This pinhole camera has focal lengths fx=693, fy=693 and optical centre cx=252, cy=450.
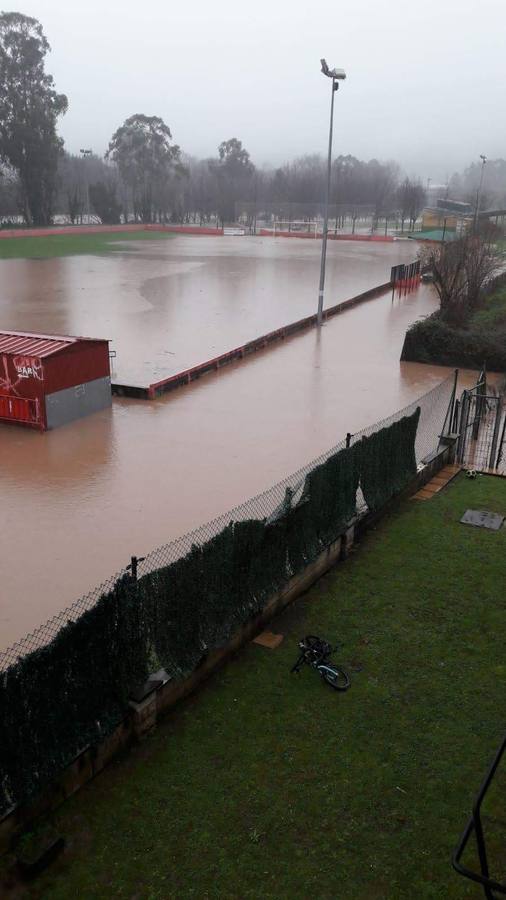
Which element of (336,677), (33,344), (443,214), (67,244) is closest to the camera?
(336,677)

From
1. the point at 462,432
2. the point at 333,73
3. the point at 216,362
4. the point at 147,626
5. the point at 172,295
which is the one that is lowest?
the point at 216,362

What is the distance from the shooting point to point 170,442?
49.0 feet

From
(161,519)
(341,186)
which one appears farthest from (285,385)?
(341,186)

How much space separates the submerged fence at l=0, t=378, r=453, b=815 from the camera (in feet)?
18.2

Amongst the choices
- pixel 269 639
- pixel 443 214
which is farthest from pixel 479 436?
pixel 443 214

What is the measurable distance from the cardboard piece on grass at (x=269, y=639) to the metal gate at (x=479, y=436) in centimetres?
687

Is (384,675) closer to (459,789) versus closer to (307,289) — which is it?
(459,789)

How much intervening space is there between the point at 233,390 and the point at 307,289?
20.9 m

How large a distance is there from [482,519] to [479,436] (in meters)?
5.07

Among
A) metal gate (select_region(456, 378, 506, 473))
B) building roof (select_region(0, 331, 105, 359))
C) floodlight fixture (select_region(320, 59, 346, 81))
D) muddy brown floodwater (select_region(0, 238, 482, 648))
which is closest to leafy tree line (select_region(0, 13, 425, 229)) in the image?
muddy brown floodwater (select_region(0, 238, 482, 648))

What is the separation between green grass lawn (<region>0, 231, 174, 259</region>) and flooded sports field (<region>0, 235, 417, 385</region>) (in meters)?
3.26

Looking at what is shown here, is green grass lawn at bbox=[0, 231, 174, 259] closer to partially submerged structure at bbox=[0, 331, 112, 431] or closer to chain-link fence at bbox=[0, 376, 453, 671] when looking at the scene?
partially submerged structure at bbox=[0, 331, 112, 431]

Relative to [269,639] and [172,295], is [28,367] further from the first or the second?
[172,295]

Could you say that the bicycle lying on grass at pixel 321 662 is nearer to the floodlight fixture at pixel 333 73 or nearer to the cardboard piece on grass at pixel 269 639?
the cardboard piece on grass at pixel 269 639
